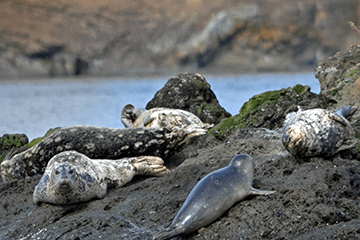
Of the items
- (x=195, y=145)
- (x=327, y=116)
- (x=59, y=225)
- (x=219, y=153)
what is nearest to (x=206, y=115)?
(x=195, y=145)

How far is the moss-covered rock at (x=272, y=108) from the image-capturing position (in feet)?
21.9

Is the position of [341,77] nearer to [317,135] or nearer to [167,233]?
[317,135]

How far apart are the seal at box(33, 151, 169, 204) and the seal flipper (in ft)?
5.78

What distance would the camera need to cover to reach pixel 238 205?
10.4 ft

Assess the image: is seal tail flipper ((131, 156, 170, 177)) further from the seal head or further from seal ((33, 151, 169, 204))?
the seal head

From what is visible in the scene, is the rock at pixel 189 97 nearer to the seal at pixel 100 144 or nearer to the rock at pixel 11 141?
the rock at pixel 11 141

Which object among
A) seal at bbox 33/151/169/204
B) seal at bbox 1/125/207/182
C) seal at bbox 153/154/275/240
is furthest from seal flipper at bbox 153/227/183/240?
seal at bbox 1/125/207/182

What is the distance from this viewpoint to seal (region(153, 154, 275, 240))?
2895 millimetres

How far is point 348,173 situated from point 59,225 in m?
2.95

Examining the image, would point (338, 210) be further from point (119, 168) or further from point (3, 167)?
point (3, 167)

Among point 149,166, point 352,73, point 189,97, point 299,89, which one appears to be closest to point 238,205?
point 149,166

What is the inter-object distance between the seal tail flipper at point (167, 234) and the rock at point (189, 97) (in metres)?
6.96

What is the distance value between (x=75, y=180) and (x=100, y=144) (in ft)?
4.87

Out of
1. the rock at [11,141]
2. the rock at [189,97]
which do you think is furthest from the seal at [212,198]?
the rock at [11,141]
